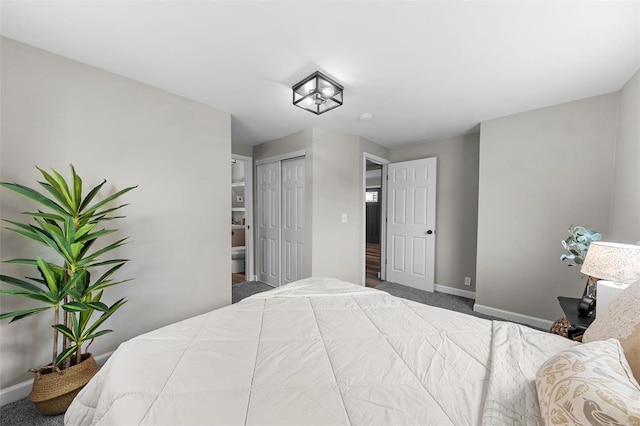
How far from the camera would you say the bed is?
70cm

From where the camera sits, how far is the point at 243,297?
3.29m

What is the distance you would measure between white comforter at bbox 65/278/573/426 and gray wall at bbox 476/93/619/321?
1845 mm

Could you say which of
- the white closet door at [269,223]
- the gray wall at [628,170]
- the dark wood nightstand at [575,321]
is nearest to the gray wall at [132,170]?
the white closet door at [269,223]

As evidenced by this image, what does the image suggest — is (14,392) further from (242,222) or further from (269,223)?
(242,222)

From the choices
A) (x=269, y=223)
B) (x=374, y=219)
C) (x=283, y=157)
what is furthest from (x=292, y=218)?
(x=374, y=219)

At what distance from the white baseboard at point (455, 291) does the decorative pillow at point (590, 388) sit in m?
2.89

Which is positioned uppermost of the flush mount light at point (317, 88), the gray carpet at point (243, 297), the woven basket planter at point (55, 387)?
the flush mount light at point (317, 88)

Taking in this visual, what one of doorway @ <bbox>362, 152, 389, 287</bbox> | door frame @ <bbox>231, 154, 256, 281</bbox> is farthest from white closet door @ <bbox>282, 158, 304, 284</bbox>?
doorway @ <bbox>362, 152, 389, 287</bbox>

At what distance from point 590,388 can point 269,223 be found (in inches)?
141

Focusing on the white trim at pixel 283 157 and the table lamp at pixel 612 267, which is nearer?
the table lamp at pixel 612 267

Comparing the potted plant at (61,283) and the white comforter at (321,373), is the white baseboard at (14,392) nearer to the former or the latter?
the potted plant at (61,283)

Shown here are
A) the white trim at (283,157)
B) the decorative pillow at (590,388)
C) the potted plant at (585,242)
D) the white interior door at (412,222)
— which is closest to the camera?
the decorative pillow at (590,388)

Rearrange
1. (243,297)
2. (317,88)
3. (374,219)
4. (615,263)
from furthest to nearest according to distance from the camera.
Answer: (374,219)
(243,297)
(317,88)
(615,263)

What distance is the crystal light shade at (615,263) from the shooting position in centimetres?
123
